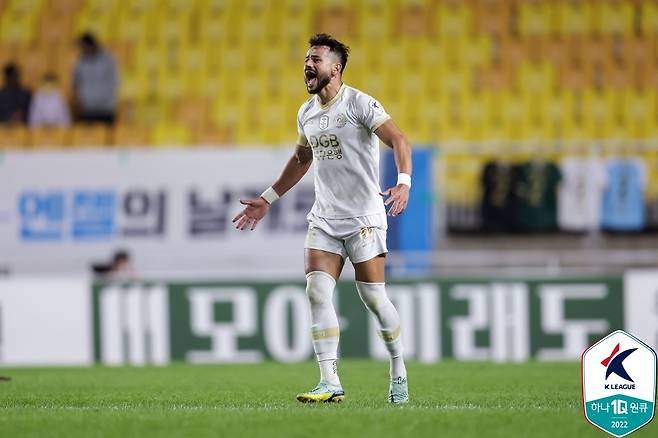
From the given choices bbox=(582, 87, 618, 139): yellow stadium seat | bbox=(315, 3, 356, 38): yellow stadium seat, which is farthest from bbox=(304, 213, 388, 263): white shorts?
bbox=(315, 3, 356, 38): yellow stadium seat

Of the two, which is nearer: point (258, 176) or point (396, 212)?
point (396, 212)

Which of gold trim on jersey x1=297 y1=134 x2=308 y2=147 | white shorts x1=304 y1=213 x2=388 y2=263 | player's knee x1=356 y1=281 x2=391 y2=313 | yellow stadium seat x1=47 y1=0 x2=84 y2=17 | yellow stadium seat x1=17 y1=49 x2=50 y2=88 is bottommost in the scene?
player's knee x1=356 y1=281 x2=391 y2=313

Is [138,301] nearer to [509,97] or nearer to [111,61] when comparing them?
[111,61]

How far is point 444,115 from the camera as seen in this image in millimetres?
18844

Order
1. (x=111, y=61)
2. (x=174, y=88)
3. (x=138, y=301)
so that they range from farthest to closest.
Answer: (x=174, y=88)
(x=111, y=61)
(x=138, y=301)

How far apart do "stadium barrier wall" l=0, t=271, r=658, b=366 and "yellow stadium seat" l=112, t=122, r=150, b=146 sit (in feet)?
10.8

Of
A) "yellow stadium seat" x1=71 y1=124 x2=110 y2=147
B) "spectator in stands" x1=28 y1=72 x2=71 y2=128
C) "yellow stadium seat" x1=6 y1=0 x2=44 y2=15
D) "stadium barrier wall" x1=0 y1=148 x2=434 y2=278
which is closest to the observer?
"stadium barrier wall" x1=0 y1=148 x2=434 y2=278

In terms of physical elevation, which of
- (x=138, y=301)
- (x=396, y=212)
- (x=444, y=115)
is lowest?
(x=138, y=301)

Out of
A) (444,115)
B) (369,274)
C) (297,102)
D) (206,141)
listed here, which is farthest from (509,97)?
(369,274)

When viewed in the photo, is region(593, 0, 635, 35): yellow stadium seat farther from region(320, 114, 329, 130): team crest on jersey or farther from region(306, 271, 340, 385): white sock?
region(306, 271, 340, 385): white sock

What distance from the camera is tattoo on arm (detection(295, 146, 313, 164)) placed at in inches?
333

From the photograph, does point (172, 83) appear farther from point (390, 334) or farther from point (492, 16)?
point (390, 334)

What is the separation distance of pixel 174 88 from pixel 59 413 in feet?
40.6

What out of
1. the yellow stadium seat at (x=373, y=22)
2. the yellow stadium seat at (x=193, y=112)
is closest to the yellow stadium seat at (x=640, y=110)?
the yellow stadium seat at (x=373, y=22)
